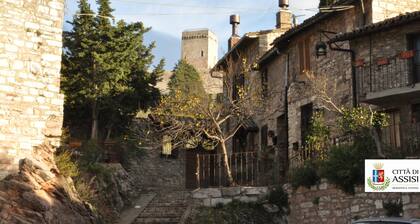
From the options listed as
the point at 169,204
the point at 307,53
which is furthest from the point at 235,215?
the point at 307,53

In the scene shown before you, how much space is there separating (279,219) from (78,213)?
617cm

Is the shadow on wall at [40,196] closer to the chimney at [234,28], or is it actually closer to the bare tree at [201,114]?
the bare tree at [201,114]

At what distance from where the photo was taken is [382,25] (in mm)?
15023

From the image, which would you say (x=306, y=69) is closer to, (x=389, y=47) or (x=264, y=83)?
(x=264, y=83)

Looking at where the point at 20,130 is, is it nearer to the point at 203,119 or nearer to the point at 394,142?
the point at 203,119

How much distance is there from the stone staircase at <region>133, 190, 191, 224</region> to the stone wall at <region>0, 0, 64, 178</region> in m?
4.54

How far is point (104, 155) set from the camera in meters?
21.8

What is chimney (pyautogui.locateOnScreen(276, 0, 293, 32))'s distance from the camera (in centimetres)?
2402

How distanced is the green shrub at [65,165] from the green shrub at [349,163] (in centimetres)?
679

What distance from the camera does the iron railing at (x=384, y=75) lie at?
1484cm

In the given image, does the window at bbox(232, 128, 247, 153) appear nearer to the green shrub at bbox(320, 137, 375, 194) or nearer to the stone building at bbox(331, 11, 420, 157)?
the stone building at bbox(331, 11, 420, 157)

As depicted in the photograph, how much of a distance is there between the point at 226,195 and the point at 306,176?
279cm

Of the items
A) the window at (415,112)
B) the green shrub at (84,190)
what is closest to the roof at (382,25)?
the window at (415,112)

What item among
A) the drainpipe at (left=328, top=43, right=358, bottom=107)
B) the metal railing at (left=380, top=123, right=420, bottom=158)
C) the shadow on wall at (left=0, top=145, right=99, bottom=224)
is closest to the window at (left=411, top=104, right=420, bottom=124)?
the metal railing at (left=380, top=123, right=420, bottom=158)
